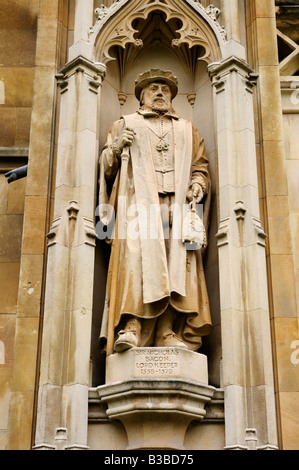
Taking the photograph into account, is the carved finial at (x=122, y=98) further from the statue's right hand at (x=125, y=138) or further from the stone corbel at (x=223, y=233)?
the stone corbel at (x=223, y=233)

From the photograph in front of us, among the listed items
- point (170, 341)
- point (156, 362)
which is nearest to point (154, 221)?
point (170, 341)

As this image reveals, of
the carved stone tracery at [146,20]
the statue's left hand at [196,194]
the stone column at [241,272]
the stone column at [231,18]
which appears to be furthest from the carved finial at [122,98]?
the statue's left hand at [196,194]

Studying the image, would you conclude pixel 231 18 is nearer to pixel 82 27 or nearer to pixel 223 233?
pixel 82 27

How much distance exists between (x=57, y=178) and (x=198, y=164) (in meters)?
1.78

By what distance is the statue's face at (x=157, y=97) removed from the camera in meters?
10.9

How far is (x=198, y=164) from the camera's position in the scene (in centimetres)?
1064

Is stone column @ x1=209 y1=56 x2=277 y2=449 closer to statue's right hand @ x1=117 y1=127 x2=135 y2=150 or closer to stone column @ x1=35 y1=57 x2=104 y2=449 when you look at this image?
statue's right hand @ x1=117 y1=127 x2=135 y2=150

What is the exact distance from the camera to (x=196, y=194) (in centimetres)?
1021

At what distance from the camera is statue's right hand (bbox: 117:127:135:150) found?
1022 centimetres

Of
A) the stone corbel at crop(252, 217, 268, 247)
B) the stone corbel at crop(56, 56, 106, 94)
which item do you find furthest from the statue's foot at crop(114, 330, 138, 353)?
the stone corbel at crop(56, 56, 106, 94)

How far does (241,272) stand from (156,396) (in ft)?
5.86
